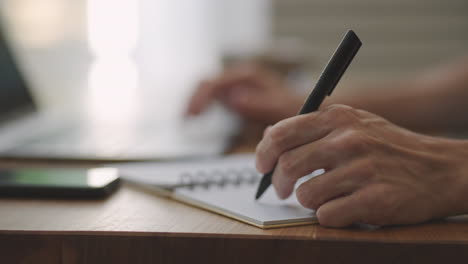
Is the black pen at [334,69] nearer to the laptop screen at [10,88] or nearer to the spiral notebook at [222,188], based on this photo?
the spiral notebook at [222,188]

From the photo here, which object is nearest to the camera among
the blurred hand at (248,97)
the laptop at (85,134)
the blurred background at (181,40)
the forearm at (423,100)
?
the laptop at (85,134)

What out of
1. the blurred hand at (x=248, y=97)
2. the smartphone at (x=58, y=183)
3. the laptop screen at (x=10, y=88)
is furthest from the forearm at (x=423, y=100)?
the smartphone at (x=58, y=183)

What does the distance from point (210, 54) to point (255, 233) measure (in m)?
2.56

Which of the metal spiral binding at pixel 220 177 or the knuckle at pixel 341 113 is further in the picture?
the metal spiral binding at pixel 220 177

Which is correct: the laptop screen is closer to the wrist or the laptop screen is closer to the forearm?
the forearm

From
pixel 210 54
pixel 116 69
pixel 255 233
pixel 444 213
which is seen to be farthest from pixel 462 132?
pixel 210 54

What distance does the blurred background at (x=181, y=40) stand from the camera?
Answer: 1630 millimetres

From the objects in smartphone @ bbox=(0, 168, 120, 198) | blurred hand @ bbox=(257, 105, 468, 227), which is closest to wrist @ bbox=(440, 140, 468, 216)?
blurred hand @ bbox=(257, 105, 468, 227)

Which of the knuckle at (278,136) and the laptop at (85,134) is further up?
the laptop at (85,134)

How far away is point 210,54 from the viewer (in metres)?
2.98

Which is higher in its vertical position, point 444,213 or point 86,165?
point 86,165

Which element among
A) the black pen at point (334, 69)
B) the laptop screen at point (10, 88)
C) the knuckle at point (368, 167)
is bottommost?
the knuckle at point (368, 167)

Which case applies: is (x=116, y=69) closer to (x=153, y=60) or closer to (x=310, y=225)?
(x=153, y=60)

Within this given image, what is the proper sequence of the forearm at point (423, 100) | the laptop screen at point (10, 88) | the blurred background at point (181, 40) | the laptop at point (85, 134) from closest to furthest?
the laptop at point (85, 134), the laptop screen at point (10, 88), the forearm at point (423, 100), the blurred background at point (181, 40)
